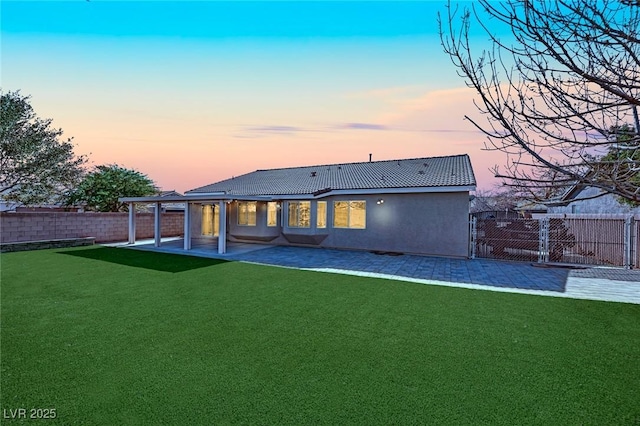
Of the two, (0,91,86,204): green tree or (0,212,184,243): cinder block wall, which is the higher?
(0,91,86,204): green tree

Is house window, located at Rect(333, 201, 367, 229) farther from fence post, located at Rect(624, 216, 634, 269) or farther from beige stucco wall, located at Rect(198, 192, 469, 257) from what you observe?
fence post, located at Rect(624, 216, 634, 269)

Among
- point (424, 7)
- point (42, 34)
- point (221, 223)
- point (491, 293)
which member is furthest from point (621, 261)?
point (42, 34)

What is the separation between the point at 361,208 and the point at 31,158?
23.0m

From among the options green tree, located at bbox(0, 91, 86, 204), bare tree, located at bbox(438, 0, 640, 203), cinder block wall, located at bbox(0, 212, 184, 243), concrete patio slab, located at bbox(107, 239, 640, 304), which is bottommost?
concrete patio slab, located at bbox(107, 239, 640, 304)

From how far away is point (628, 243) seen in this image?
11.4m

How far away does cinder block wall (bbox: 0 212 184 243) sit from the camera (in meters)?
15.2

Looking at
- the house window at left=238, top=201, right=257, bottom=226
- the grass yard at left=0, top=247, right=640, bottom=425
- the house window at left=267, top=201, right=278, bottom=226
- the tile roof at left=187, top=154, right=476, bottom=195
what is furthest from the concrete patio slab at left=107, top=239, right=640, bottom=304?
the tile roof at left=187, top=154, right=476, bottom=195

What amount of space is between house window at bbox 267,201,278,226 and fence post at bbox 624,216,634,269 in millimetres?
14806

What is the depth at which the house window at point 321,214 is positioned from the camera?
16.8m

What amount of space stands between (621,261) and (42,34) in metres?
21.3

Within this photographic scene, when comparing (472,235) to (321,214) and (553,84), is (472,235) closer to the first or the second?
(321,214)

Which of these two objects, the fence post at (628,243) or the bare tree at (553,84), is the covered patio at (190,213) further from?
the fence post at (628,243)

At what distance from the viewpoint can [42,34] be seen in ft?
33.3

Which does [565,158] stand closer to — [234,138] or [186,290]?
[186,290]
